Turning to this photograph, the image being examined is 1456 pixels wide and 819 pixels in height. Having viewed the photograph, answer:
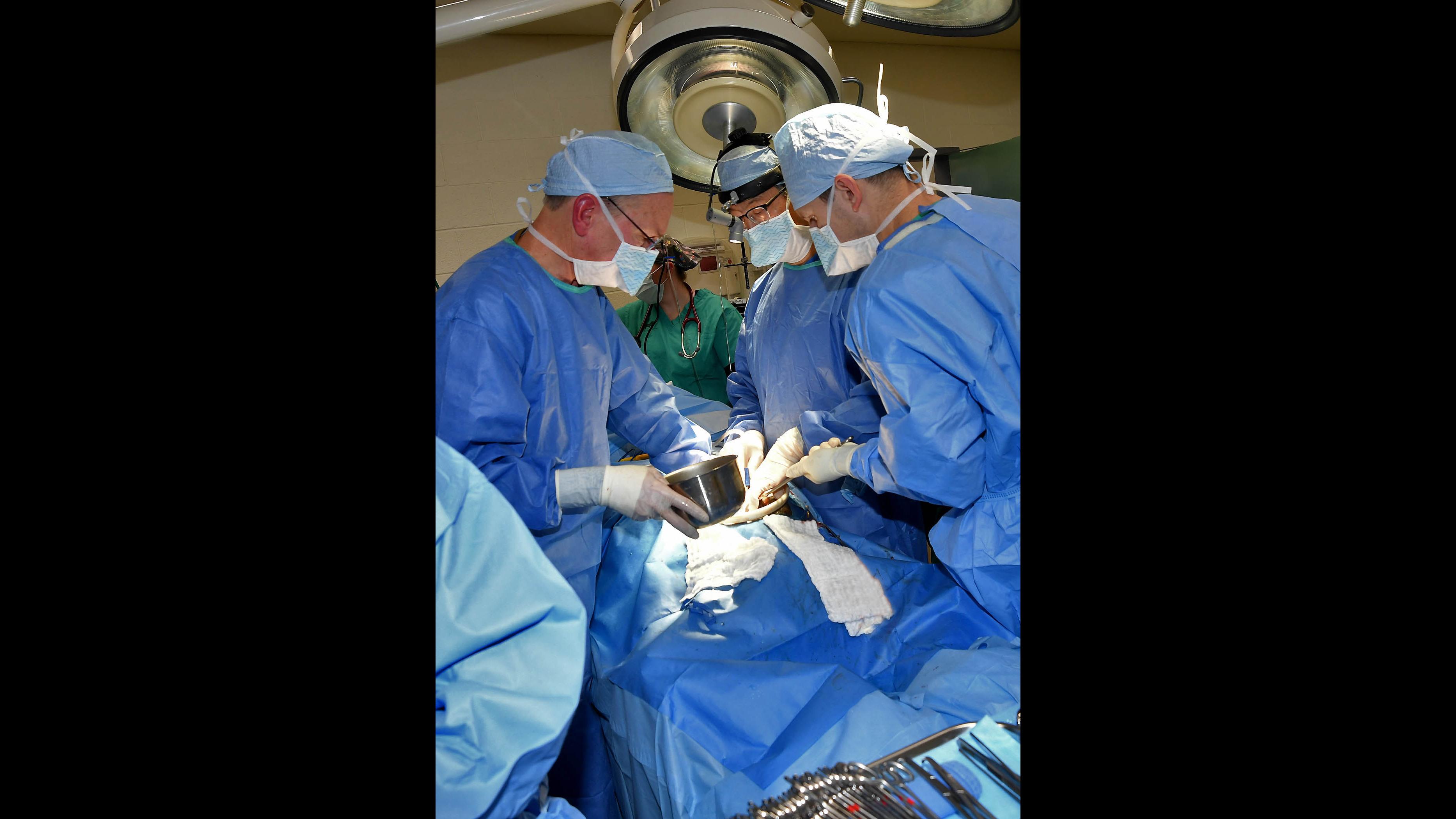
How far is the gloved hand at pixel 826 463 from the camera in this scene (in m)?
2.06

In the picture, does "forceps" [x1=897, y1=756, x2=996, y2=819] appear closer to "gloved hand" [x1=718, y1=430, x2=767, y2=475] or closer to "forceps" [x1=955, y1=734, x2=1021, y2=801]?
"forceps" [x1=955, y1=734, x2=1021, y2=801]

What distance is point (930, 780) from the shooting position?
104 centimetres

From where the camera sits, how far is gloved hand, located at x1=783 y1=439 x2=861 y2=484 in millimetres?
2057

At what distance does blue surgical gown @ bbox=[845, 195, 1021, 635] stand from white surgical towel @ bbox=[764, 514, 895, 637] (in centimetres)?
18

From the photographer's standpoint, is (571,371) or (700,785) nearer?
(700,785)

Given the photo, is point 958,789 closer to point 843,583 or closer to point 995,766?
point 995,766

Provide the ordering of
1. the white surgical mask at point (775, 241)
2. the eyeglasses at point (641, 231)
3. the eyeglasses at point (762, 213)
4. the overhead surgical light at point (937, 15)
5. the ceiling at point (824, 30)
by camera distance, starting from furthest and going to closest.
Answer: the ceiling at point (824, 30) → the eyeglasses at point (762, 213) → the white surgical mask at point (775, 241) → the eyeglasses at point (641, 231) → the overhead surgical light at point (937, 15)

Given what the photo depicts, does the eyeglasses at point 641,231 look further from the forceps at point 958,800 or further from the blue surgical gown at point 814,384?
the forceps at point 958,800

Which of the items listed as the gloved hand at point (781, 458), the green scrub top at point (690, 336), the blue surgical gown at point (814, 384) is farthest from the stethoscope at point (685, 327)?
the gloved hand at point (781, 458)

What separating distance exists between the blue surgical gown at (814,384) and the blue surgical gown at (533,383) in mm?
567

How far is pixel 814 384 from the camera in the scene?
8.50 ft
